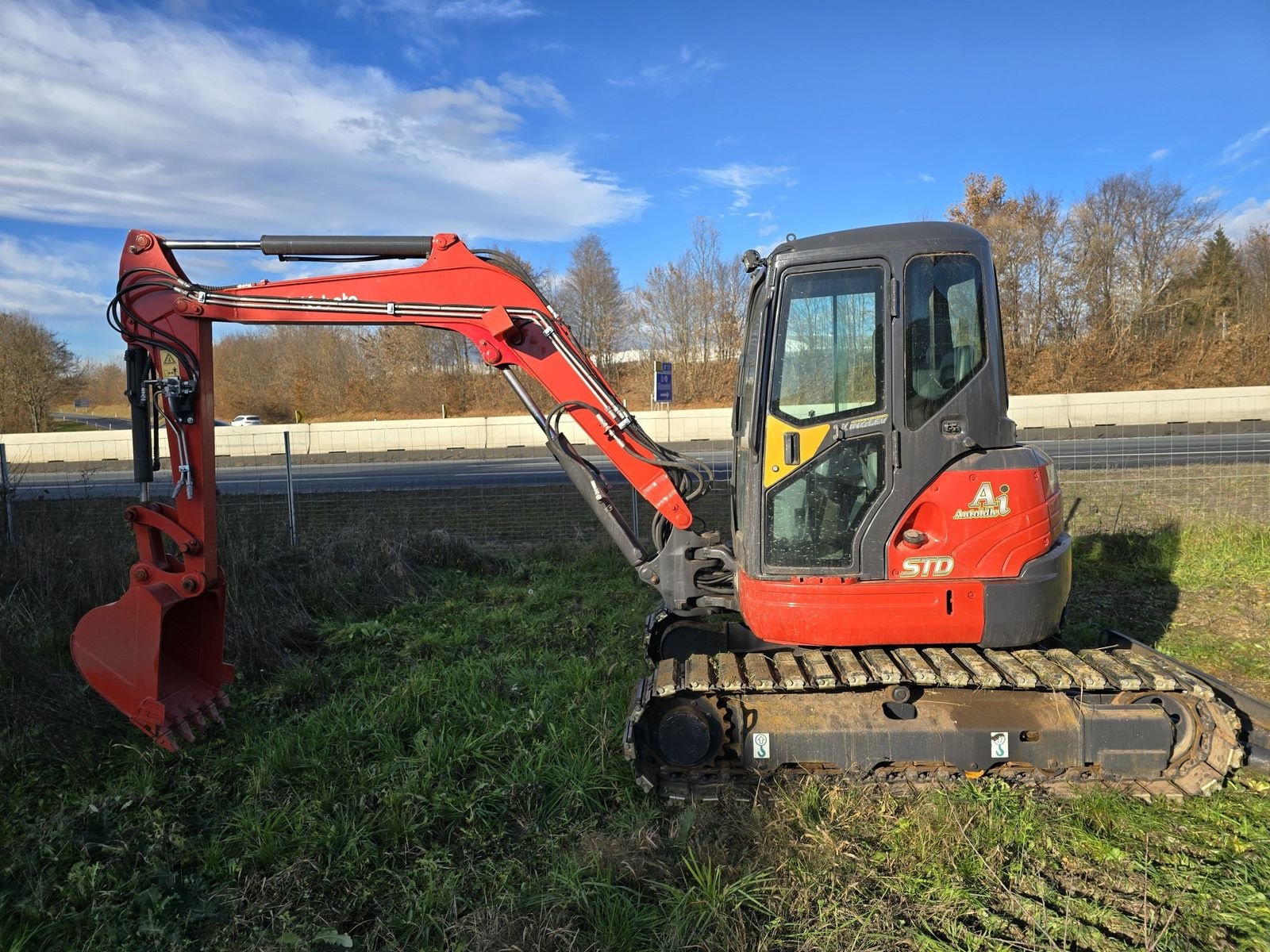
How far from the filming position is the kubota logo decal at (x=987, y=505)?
3.84m

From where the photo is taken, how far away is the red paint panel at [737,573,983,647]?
154 inches

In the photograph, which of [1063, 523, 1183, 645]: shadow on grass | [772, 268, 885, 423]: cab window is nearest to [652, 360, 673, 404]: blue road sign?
[1063, 523, 1183, 645]: shadow on grass

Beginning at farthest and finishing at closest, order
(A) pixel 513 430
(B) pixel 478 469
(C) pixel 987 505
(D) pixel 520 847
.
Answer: (A) pixel 513 430 → (B) pixel 478 469 → (C) pixel 987 505 → (D) pixel 520 847

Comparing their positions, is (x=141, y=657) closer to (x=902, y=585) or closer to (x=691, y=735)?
(x=691, y=735)

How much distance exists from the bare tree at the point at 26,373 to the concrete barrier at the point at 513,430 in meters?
8.15

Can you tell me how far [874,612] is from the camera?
393 cm

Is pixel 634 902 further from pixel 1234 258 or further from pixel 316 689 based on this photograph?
pixel 1234 258

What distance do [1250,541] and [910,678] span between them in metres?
7.06

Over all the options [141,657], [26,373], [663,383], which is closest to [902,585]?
[141,657]

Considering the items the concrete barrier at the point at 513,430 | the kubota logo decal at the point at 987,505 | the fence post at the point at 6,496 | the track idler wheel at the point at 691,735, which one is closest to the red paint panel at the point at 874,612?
the kubota logo decal at the point at 987,505

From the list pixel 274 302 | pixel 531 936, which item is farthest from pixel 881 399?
pixel 274 302

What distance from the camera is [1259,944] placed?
2.81 metres

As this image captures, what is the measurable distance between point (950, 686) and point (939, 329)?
1.84 m

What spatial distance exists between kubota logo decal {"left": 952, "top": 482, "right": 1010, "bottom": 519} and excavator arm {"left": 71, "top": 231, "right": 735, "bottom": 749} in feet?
4.61
